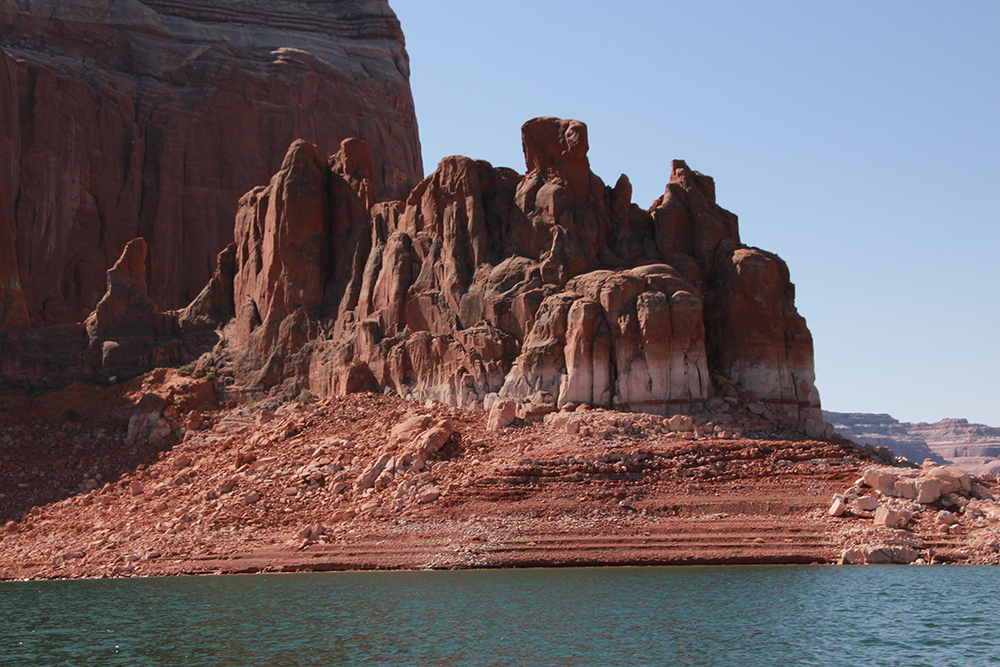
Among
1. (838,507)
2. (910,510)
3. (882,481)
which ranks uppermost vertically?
(882,481)

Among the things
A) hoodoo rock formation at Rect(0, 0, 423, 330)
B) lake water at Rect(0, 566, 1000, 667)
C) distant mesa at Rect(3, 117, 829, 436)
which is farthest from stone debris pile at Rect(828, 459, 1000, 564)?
hoodoo rock formation at Rect(0, 0, 423, 330)

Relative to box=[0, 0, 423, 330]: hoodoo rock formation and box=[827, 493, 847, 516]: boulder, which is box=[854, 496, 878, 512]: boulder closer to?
box=[827, 493, 847, 516]: boulder

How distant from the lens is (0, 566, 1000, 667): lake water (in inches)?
985

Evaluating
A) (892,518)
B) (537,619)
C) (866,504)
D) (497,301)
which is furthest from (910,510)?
(497,301)

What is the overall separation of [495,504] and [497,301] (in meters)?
11.3

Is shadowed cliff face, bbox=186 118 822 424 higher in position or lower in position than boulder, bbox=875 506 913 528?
higher

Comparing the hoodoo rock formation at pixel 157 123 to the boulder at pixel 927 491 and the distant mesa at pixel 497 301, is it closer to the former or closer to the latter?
the distant mesa at pixel 497 301

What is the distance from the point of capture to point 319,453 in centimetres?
4688

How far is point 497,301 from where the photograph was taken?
49219 mm

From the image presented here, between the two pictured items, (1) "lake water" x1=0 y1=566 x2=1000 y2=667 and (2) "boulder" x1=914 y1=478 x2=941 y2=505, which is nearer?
(1) "lake water" x1=0 y1=566 x2=1000 y2=667

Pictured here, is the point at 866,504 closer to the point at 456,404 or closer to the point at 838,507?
the point at 838,507

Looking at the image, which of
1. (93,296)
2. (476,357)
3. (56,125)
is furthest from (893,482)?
(56,125)

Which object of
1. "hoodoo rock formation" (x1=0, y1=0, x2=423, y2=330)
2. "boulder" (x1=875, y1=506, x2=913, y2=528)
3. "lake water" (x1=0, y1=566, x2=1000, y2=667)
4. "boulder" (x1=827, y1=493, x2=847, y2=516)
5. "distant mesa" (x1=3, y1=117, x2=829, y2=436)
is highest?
"hoodoo rock formation" (x1=0, y1=0, x2=423, y2=330)

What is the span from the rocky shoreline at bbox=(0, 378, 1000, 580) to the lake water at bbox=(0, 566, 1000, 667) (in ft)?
5.03
